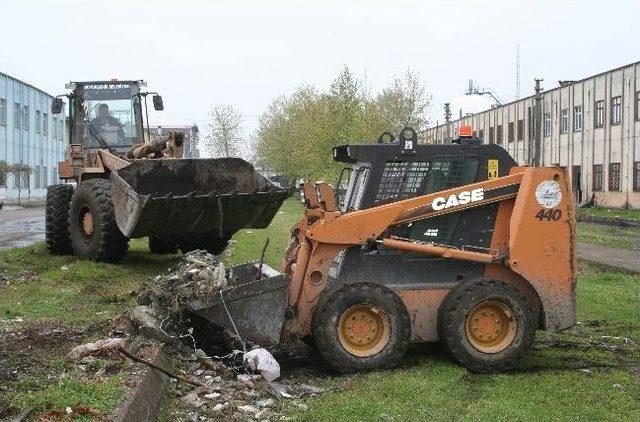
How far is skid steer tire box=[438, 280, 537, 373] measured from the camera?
7.27 meters

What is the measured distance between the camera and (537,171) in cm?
739

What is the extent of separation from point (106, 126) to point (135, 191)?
4927 millimetres

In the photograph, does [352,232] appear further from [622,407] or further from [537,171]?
[622,407]

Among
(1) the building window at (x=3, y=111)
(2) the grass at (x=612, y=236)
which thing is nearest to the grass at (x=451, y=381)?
(2) the grass at (x=612, y=236)

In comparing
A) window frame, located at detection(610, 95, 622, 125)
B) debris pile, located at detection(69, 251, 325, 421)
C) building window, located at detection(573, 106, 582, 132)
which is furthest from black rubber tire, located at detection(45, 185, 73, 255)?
building window, located at detection(573, 106, 582, 132)

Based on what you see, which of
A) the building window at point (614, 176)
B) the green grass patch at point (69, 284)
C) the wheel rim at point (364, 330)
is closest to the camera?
the wheel rim at point (364, 330)

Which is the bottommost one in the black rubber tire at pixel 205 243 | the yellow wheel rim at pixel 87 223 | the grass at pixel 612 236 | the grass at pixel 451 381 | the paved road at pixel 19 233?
the grass at pixel 451 381

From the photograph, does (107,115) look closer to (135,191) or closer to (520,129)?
(135,191)

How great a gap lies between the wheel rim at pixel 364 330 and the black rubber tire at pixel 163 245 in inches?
289

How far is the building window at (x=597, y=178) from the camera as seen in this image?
4162 cm

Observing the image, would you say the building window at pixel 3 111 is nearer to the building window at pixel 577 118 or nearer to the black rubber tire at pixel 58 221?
the building window at pixel 577 118

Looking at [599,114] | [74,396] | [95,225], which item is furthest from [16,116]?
[74,396]

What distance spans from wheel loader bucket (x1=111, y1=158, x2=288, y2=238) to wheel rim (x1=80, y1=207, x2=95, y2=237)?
1.32 meters

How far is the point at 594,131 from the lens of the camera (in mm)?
41875
